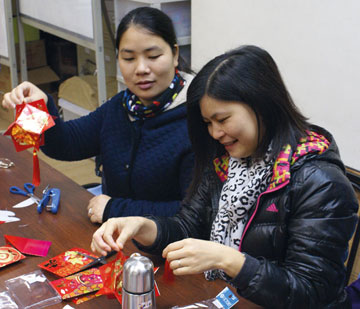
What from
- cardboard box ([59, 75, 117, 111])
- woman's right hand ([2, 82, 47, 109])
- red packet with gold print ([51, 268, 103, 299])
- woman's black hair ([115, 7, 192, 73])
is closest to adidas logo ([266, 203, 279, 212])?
red packet with gold print ([51, 268, 103, 299])

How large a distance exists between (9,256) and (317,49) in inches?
55.6

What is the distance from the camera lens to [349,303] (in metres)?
1.27

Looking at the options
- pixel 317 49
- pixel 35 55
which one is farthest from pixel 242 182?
pixel 35 55

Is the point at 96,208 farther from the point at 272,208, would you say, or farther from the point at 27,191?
the point at 272,208

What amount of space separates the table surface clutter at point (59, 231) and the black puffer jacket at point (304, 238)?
0.30ft

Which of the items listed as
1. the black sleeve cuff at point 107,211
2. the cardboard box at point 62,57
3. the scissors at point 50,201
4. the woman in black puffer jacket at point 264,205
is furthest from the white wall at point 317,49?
the cardboard box at point 62,57

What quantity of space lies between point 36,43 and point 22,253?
11.5 ft

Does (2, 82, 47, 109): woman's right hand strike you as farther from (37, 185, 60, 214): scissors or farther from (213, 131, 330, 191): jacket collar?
(213, 131, 330, 191): jacket collar

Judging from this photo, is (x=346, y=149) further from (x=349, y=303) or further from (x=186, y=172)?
(x=349, y=303)

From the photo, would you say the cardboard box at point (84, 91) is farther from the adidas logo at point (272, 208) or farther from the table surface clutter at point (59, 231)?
the adidas logo at point (272, 208)

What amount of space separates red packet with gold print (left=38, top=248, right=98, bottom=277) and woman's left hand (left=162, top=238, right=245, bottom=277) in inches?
12.0

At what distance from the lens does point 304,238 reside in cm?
115

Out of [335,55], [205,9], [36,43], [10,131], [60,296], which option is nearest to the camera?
[60,296]

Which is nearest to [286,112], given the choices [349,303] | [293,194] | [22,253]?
[293,194]
